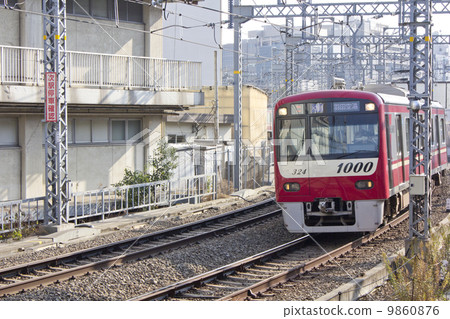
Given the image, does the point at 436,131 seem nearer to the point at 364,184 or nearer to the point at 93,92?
the point at 364,184

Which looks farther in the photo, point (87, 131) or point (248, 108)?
point (248, 108)

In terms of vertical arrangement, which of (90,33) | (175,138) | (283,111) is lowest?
(175,138)

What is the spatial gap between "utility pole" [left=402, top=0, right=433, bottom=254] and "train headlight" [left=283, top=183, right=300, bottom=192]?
234cm

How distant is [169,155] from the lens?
782 inches

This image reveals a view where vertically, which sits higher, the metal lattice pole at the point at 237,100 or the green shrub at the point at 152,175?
the metal lattice pole at the point at 237,100

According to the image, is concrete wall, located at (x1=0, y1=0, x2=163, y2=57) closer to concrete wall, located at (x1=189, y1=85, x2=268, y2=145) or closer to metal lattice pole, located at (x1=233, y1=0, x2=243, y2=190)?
metal lattice pole, located at (x1=233, y1=0, x2=243, y2=190)

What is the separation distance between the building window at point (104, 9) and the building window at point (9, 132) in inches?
158

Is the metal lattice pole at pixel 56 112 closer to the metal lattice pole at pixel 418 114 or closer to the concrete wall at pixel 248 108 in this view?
the metal lattice pole at pixel 418 114

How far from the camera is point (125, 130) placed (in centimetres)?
2133

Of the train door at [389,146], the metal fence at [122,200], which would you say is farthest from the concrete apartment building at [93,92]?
the train door at [389,146]

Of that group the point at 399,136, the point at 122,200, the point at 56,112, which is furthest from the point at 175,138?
the point at 399,136

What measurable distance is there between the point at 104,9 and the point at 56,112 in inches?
294

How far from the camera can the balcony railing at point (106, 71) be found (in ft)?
56.0
